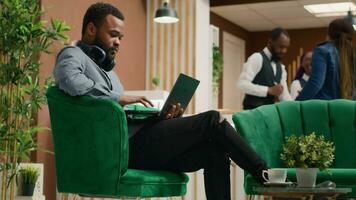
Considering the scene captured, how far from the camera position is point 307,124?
14.3 ft

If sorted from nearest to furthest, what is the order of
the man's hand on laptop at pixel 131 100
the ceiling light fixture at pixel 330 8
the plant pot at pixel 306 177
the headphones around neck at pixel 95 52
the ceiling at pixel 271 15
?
the plant pot at pixel 306 177
the man's hand on laptop at pixel 131 100
the headphones around neck at pixel 95 52
the ceiling light fixture at pixel 330 8
the ceiling at pixel 271 15

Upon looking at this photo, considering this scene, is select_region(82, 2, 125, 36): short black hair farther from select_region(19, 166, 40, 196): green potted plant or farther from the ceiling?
the ceiling

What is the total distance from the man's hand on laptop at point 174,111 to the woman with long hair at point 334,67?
1664 mm

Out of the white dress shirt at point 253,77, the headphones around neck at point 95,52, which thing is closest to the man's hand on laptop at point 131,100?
the headphones around neck at point 95,52

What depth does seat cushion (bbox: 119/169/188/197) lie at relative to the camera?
3.01m

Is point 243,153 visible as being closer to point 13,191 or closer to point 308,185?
point 308,185

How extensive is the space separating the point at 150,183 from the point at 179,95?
45 centimetres

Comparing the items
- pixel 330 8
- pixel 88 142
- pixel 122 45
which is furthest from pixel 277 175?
pixel 330 8

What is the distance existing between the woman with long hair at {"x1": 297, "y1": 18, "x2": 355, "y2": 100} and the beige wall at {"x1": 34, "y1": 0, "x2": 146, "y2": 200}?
248 centimetres

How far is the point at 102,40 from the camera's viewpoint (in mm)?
3303

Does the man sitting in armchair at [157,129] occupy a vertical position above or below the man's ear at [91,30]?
below

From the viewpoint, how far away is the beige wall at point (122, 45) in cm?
586

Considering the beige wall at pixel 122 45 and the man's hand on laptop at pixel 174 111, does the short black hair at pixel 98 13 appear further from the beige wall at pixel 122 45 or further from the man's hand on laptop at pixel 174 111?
the beige wall at pixel 122 45

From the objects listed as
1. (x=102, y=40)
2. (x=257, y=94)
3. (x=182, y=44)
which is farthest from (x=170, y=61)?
(x=102, y=40)
